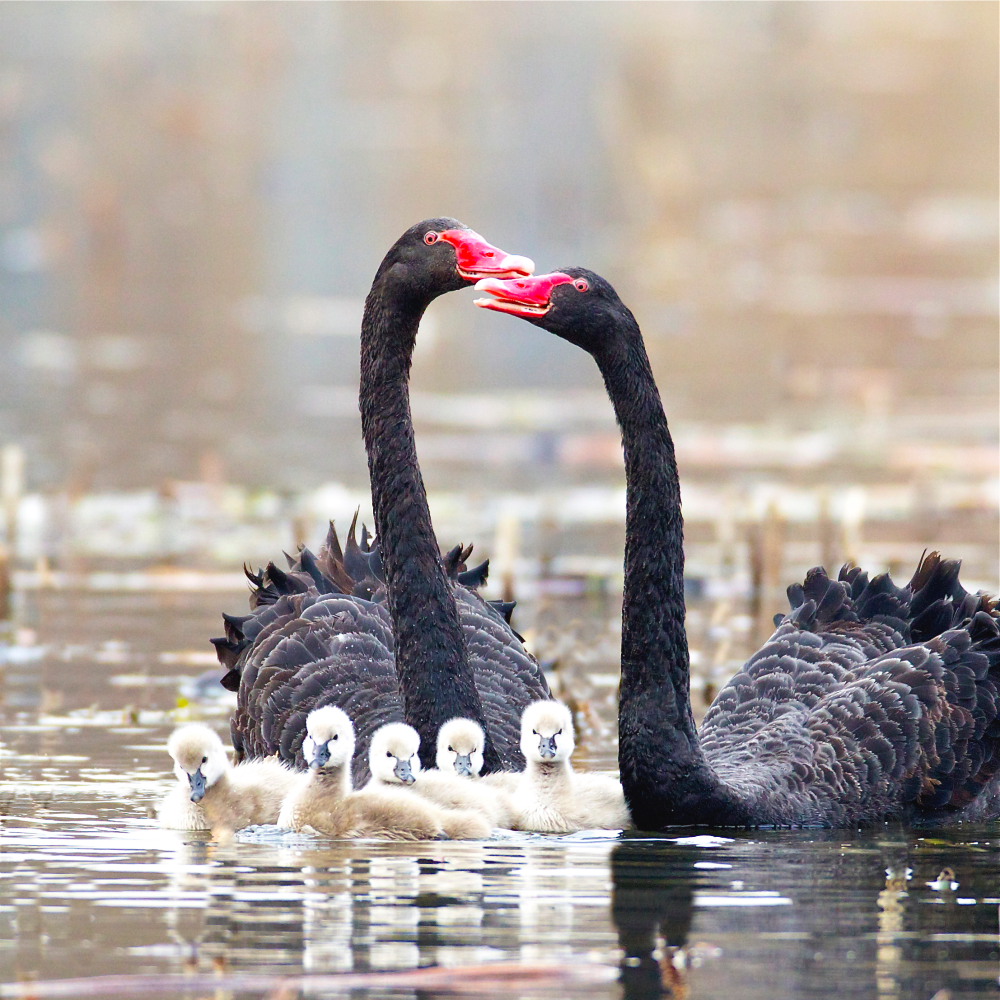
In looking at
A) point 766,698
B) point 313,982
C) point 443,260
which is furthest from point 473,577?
point 313,982

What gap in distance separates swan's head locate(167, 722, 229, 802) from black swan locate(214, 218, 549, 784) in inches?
22.0

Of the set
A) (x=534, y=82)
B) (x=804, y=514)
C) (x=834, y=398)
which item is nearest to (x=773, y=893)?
(x=804, y=514)


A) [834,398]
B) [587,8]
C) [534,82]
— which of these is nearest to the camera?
[834,398]

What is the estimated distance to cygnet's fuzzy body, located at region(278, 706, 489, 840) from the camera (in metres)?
7.81

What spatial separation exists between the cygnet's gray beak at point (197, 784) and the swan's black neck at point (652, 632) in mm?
1305

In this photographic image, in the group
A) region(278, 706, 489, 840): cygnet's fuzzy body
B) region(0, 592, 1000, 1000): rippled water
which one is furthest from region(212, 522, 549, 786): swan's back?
region(0, 592, 1000, 1000): rippled water

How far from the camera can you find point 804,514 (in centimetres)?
1522

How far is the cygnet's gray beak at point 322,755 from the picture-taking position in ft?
25.7

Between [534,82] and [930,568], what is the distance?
4382 cm

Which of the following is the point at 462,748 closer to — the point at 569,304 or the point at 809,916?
the point at 569,304

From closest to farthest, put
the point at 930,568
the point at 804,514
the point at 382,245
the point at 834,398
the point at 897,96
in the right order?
the point at 930,568
the point at 804,514
the point at 834,398
the point at 382,245
the point at 897,96

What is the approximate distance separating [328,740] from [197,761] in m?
0.41

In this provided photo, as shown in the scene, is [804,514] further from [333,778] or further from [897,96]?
[897,96]

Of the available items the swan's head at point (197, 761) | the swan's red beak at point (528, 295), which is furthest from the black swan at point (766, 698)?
the swan's head at point (197, 761)
